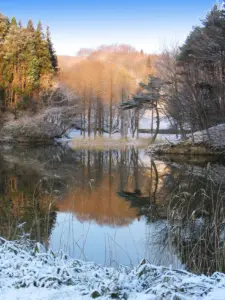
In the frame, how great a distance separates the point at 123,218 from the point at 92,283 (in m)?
3.58

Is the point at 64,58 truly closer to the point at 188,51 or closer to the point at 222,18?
the point at 188,51

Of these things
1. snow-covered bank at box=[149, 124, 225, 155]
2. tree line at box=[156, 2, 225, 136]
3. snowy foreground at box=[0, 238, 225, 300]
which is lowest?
snowy foreground at box=[0, 238, 225, 300]

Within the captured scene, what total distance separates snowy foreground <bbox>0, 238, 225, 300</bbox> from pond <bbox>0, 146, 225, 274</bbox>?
54cm

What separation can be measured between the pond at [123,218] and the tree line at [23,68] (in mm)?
21388

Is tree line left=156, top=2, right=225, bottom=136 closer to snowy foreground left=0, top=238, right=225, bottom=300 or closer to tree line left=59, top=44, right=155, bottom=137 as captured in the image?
tree line left=59, top=44, right=155, bottom=137

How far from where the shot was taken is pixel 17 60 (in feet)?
107

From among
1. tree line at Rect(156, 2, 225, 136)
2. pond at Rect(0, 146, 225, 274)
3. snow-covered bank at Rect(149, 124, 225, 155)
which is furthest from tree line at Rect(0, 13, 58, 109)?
pond at Rect(0, 146, 225, 274)

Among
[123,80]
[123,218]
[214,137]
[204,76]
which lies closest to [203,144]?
[214,137]

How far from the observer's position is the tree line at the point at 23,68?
1235 inches

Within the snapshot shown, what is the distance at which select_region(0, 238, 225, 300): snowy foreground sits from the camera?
2.34 m

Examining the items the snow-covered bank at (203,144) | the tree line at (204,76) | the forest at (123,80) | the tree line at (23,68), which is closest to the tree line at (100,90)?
the forest at (123,80)

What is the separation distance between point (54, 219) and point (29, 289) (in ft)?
11.4

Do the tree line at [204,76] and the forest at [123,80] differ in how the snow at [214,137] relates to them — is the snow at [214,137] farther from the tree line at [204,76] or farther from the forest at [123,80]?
the forest at [123,80]

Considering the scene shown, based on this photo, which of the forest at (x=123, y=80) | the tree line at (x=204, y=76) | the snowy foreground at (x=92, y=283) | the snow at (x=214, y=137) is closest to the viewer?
the snowy foreground at (x=92, y=283)
